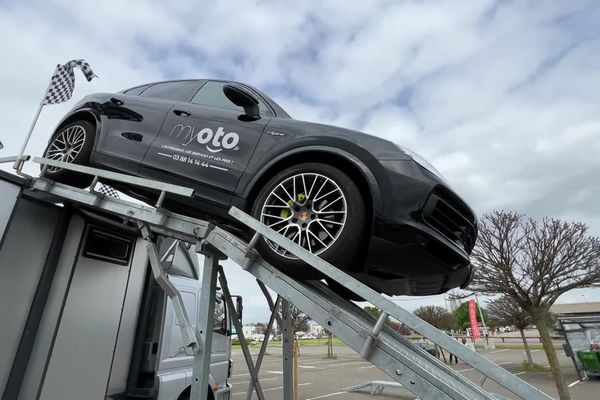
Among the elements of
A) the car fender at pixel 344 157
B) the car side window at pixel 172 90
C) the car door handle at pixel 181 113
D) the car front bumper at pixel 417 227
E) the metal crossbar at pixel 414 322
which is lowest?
the metal crossbar at pixel 414 322

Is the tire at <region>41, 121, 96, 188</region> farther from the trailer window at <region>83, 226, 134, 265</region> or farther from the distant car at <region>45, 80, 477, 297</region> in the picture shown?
the trailer window at <region>83, 226, 134, 265</region>

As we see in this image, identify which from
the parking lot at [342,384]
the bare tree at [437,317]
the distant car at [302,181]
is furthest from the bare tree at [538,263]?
the bare tree at [437,317]

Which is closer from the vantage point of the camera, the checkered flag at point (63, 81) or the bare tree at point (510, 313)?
the checkered flag at point (63, 81)

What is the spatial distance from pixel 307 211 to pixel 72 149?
2439mm

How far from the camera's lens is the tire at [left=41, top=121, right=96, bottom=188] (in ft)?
10.5

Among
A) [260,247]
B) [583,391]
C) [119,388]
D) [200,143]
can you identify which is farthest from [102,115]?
[583,391]

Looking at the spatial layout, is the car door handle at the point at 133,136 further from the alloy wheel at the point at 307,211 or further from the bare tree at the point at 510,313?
the bare tree at the point at 510,313

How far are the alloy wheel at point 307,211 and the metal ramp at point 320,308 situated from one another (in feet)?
0.50

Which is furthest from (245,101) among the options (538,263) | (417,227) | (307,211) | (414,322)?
(538,263)

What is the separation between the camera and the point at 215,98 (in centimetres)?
331

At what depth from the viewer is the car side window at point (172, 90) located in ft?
11.4

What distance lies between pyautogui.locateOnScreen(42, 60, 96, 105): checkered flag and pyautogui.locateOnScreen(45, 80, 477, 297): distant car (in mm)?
1026

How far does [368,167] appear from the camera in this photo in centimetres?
233

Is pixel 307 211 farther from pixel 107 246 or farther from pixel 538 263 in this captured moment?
pixel 538 263
